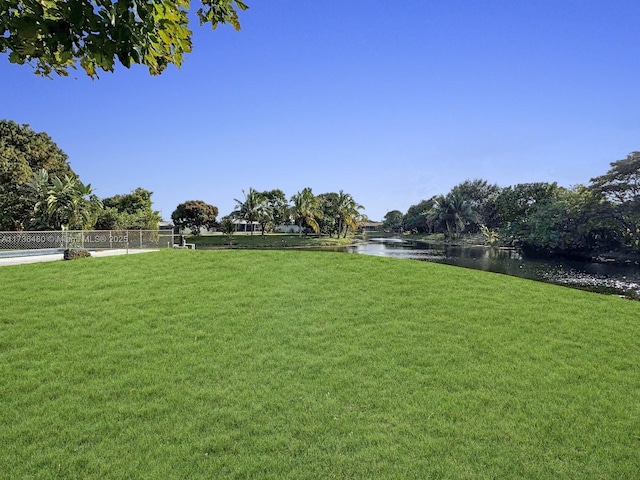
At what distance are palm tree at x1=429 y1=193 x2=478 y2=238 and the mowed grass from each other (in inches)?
2429

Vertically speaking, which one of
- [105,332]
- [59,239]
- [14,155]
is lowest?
[105,332]

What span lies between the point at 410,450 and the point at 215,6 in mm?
4806

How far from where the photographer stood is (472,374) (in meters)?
5.93

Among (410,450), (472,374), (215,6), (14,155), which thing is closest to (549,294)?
(472,374)

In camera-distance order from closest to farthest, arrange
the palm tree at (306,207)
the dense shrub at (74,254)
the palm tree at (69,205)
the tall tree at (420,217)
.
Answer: the dense shrub at (74,254), the palm tree at (69,205), the palm tree at (306,207), the tall tree at (420,217)

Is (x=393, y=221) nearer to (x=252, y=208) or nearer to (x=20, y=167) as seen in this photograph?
(x=252, y=208)

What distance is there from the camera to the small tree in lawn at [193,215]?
218 ft

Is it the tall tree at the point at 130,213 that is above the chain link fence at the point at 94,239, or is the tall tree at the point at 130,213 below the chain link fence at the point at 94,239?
above

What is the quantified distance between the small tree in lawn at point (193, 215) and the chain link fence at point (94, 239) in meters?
45.0

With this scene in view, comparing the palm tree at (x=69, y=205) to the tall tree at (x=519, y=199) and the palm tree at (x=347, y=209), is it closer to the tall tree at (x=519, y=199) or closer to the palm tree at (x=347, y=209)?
the palm tree at (x=347, y=209)

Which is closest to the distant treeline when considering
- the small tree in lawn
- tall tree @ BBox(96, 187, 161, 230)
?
tall tree @ BBox(96, 187, 161, 230)

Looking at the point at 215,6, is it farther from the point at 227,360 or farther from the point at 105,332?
the point at 105,332

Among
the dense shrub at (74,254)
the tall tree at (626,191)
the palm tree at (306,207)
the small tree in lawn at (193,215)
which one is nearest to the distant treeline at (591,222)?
the tall tree at (626,191)

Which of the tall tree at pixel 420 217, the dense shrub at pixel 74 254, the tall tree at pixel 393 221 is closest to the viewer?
the dense shrub at pixel 74 254
